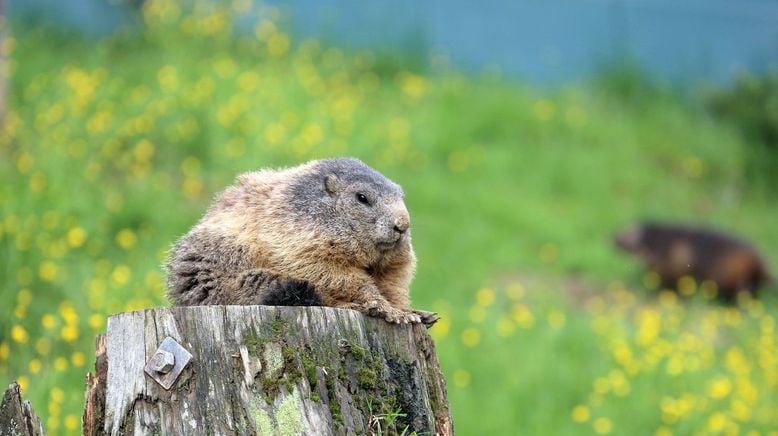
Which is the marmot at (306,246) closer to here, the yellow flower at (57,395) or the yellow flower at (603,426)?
the yellow flower at (57,395)

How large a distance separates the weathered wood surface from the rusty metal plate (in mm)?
430

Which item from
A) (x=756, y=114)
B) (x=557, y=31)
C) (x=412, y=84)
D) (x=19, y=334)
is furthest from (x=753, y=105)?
(x=19, y=334)

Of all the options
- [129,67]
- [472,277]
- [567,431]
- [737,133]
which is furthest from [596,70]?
[567,431]

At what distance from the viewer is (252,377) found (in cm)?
302

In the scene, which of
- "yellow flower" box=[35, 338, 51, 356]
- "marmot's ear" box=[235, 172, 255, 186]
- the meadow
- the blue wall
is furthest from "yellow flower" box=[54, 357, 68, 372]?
the blue wall

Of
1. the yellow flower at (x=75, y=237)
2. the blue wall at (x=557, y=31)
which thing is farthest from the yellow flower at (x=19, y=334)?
the blue wall at (x=557, y=31)

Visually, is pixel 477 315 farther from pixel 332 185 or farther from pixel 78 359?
pixel 332 185

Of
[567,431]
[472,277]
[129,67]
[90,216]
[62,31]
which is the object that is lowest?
[567,431]

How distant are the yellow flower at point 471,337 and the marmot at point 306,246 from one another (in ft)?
11.9

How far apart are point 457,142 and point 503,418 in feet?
16.7

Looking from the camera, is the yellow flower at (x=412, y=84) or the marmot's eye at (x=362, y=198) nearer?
the marmot's eye at (x=362, y=198)

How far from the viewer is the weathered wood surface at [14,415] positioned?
121 inches

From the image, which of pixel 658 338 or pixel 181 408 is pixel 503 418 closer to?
pixel 658 338

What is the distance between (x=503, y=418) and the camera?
256 inches
